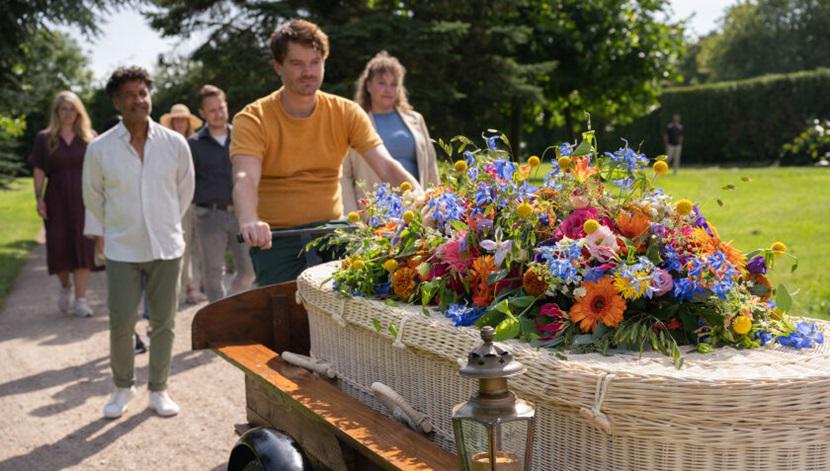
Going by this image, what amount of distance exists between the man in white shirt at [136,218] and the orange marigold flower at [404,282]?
2.72 meters

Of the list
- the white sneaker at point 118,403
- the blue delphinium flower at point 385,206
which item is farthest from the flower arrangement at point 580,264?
the white sneaker at point 118,403

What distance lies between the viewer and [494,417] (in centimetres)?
188

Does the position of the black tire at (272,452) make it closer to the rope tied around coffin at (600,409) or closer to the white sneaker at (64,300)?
the rope tied around coffin at (600,409)

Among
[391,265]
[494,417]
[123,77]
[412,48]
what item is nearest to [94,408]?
[123,77]

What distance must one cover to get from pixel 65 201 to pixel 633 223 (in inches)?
293

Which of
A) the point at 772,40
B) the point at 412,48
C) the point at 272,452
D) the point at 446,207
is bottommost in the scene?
the point at 272,452

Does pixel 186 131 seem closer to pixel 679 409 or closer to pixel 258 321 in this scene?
pixel 258 321

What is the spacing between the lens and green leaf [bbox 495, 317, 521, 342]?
2.29 m

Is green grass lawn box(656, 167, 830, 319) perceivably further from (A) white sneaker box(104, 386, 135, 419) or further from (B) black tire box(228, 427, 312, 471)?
(A) white sneaker box(104, 386, 135, 419)

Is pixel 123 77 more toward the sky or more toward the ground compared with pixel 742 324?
more toward the sky

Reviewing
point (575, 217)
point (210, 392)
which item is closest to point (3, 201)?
point (210, 392)

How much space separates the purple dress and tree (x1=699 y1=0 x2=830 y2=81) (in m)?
64.7

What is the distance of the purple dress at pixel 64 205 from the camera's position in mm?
8539

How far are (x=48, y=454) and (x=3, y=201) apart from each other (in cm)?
2459
